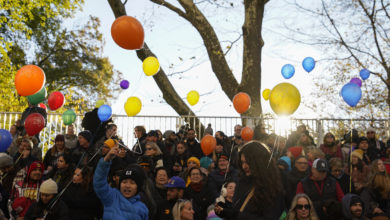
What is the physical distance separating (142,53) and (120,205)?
28.6 feet

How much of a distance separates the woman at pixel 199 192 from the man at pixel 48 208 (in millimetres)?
1836

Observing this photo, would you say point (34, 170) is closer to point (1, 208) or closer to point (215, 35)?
point (1, 208)

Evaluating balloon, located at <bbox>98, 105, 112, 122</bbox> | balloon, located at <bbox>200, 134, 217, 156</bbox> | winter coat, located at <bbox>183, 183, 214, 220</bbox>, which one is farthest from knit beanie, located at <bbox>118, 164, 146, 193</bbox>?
balloon, located at <bbox>98, 105, 112, 122</bbox>

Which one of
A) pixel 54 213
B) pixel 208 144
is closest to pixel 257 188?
pixel 54 213

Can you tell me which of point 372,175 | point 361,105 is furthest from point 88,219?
point 361,105

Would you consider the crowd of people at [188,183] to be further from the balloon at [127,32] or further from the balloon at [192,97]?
the balloon at [127,32]

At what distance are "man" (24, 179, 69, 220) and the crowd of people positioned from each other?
12mm

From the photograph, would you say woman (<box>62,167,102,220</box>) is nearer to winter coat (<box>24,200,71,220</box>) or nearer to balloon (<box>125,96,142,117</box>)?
winter coat (<box>24,200,71,220</box>)

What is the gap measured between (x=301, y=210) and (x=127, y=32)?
358cm

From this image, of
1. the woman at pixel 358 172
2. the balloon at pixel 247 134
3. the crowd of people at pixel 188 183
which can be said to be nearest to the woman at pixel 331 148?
the crowd of people at pixel 188 183

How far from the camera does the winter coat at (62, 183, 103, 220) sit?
4.66 meters

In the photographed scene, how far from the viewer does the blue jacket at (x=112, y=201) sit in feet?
11.5

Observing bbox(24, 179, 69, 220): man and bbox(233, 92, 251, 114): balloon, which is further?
bbox(233, 92, 251, 114): balloon

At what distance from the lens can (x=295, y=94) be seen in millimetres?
4500
